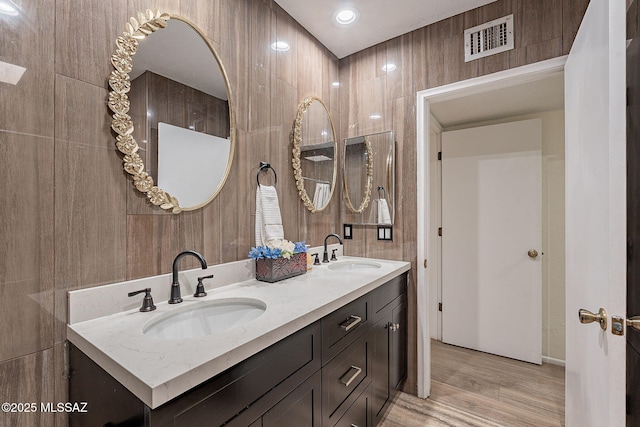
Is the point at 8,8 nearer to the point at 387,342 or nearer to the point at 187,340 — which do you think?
the point at 187,340

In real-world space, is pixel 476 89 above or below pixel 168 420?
above

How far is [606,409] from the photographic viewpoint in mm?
901

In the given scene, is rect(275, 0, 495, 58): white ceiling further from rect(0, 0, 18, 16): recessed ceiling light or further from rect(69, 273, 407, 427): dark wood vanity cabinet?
rect(69, 273, 407, 427): dark wood vanity cabinet

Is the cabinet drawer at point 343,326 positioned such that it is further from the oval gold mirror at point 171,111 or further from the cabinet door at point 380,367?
the oval gold mirror at point 171,111

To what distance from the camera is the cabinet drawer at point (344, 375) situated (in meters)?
1.19

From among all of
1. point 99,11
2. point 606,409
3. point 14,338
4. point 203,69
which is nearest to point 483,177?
point 606,409

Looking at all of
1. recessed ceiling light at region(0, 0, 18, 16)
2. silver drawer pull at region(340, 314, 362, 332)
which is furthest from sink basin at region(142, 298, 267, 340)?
recessed ceiling light at region(0, 0, 18, 16)

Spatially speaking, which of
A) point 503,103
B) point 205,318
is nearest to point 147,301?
point 205,318

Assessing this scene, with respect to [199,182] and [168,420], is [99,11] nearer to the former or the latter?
[199,182]

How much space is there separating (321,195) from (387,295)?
865mm

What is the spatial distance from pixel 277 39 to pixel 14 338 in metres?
1.87

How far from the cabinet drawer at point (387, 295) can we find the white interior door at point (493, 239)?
1.11 m

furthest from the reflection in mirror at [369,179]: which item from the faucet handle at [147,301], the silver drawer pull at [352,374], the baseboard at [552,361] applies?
the baseboard at [552,361]

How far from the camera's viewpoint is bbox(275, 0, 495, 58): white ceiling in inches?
71.7
